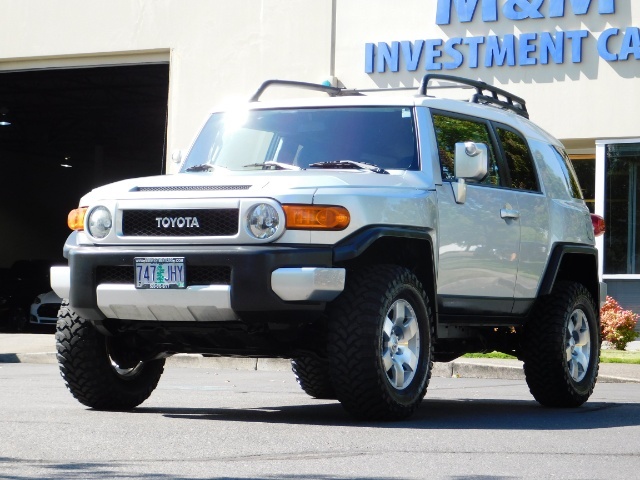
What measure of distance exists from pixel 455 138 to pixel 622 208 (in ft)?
41.5

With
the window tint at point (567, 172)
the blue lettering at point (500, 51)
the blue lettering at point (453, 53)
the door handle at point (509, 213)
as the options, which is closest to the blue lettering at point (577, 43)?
the blue lettering at point (500, 51)

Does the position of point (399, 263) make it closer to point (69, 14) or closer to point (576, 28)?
point (576, 28)

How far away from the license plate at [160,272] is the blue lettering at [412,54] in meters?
14.4

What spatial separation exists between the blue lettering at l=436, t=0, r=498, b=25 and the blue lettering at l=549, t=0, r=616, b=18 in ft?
3.01

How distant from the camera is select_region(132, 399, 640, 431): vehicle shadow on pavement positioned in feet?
27.2

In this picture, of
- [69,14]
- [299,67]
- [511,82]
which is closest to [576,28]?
[511,82]

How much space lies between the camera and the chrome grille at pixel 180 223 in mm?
8000

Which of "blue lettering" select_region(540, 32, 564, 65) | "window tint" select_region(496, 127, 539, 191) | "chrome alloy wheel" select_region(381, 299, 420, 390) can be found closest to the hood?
"chrome alloy wheel" select_region(381, 299, 420, 390)

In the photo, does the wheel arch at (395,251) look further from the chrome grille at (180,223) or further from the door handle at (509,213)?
the door handle at (509,213)

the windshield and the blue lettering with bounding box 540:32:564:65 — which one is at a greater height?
the blue lettering with bounding box 540:32:564:65

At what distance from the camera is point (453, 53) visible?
21766 mm

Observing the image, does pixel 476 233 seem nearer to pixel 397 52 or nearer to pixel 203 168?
pixel 203 168

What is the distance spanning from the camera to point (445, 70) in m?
21.8

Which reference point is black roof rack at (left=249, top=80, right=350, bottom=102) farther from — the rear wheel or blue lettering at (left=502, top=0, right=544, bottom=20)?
blue lettering at (left=502, top=0, right=544, bottom=20)
